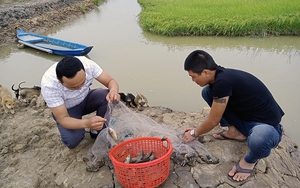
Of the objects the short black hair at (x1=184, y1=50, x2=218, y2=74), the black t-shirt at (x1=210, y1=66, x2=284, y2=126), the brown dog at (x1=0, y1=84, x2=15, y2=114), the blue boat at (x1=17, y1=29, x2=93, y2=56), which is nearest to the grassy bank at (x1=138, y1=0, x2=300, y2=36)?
the blue boat at (x1=17, y1=29, x2=93, y2=56)

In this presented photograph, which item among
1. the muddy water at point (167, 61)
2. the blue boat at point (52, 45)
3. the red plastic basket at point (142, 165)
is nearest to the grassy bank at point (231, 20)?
the muddy water at point (167, 61)

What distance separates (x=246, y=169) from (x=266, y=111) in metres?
0.54

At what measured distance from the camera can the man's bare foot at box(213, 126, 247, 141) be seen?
279 centimetres

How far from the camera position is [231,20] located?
8.05m

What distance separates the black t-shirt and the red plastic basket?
2.17 feet

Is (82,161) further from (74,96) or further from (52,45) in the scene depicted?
(52,45)

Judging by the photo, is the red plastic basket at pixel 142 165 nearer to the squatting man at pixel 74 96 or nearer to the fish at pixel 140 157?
the fish at pixel 140 157

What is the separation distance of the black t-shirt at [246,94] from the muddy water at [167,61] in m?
1.44

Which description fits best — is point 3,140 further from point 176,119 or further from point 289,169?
point 289,169

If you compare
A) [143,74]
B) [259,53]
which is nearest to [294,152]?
[143,74]

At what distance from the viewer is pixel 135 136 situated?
104 inches

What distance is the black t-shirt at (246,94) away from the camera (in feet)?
7.21

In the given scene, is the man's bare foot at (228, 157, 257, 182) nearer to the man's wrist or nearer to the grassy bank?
the man's wrist

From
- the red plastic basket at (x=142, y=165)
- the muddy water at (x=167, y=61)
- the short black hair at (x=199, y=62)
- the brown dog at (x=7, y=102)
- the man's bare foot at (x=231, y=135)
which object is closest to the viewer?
the red plastic basket at (x=142, y=165)
